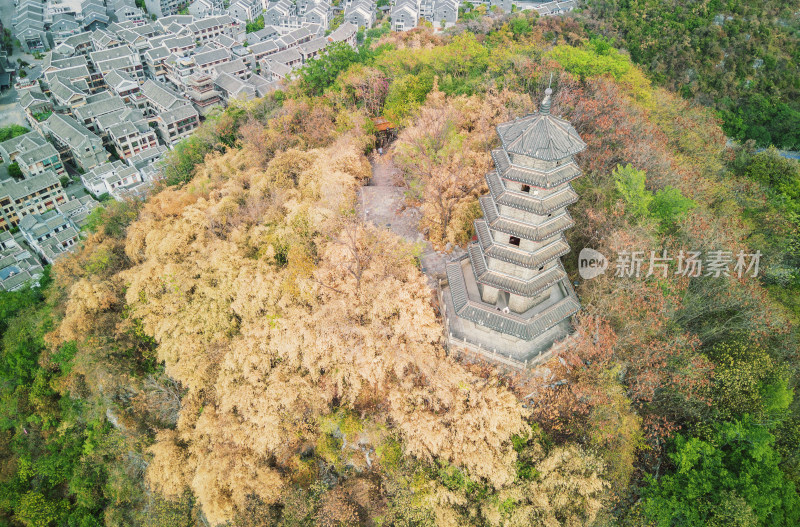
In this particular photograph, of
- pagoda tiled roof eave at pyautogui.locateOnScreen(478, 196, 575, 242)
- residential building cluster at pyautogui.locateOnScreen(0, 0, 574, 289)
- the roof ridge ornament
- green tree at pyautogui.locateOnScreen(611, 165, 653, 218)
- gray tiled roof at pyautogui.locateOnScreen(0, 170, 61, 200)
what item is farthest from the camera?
residential building cluster at pyautogui.locateOnScreen(0, 0, 574, 289)

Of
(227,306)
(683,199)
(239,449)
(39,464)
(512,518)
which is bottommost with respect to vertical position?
(39,464)

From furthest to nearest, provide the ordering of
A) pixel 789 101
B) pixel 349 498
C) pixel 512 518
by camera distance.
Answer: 1. pixel 789 101
2. pixel 349 498
3. pixel 512 518

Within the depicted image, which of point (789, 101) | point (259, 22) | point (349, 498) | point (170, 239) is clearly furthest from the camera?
point (259, 22)

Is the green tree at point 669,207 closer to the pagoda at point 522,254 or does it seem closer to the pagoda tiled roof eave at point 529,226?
the pagoda at point 522,254

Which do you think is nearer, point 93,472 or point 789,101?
point 93,472

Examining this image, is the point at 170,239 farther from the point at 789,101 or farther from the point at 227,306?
the point at 789,101

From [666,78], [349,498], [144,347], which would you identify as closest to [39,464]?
[144,347]

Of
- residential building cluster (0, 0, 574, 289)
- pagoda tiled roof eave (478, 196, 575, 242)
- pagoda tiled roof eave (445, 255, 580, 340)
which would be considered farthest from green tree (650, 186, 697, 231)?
residential building cluster (0, 0, 574, 289)

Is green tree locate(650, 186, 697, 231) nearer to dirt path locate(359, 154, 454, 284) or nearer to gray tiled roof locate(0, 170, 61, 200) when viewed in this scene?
dirt path locate(359, 154, 454, 284)
